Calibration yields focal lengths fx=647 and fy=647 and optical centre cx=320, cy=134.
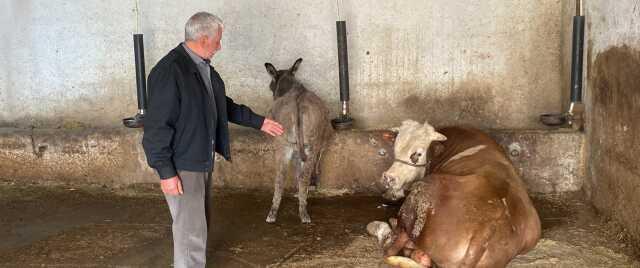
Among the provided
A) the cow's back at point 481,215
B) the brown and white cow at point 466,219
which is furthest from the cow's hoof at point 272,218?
the cow's back at point 481,215

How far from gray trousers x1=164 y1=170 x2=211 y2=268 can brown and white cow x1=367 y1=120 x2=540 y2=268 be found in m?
1.22

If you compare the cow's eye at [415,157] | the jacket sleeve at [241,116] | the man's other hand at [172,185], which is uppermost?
the jacket sleeve at [241,116]

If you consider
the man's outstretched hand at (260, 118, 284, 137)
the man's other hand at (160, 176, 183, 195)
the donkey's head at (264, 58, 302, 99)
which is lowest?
the man's other hand at (160, 176, 183, 195)

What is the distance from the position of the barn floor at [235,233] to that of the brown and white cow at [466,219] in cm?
48

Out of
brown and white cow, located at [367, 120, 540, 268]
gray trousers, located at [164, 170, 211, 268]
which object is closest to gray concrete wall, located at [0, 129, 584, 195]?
brown and white cow, located at [367, 120, 540, 268]

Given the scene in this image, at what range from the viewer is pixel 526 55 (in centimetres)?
693

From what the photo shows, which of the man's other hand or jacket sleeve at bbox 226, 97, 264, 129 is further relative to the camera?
jacket sleeve at bbox 226, 97, 264, 129

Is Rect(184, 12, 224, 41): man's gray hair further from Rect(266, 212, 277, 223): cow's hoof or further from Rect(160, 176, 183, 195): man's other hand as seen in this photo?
Rect(266, 212, 277, 223): cow's hoof

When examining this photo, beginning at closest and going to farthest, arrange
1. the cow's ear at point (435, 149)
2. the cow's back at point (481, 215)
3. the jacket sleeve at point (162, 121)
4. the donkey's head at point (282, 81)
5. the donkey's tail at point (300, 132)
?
the jacket sleeve at point (162, 121)
the cow's back at point (481, 215)
the cow's ear at point (435, 149)
the donkey's tail at point (300, 132)
the donkey's head at point (282, 81)

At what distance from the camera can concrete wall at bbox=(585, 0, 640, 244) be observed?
193 inches

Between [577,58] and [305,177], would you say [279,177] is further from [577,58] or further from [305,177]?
[577,58]

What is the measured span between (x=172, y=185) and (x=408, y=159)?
7.11 feet

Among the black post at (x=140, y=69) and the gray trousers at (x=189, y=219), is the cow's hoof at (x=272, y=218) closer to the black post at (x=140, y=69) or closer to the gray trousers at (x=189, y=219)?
the gray trousers at (x=189, y=219)

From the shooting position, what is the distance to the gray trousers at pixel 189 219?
3877 millimetres
